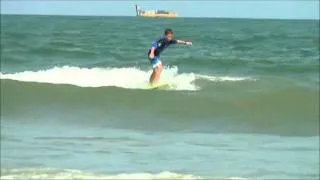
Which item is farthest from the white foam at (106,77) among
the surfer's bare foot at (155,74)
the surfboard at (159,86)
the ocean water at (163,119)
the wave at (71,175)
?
the wave at (71,175)

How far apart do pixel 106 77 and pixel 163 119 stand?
23.6 ft

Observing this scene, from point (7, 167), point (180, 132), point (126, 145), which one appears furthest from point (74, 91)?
point (7, 167)

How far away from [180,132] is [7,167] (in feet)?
11.1

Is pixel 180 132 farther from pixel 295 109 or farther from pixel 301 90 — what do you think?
pixel 301 90

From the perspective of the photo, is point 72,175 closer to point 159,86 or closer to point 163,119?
point 163,119

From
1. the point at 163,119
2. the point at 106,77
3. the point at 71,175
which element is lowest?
the point at 71,175

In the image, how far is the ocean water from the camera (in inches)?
279

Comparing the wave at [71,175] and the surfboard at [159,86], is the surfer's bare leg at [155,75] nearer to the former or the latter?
the surfboard at [159,86]

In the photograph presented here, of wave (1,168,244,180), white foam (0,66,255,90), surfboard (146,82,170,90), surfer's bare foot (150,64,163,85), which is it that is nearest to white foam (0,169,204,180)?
wave (1,168,244,180)

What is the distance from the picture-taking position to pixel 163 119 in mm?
11070

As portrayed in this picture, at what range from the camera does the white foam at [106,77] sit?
16359 mm

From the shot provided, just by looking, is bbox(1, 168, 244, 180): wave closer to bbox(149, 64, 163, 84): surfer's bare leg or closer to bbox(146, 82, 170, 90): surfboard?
bbox(149, 64, 163, 84): surfer's bare leg

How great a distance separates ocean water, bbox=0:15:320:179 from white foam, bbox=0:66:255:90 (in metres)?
0.03

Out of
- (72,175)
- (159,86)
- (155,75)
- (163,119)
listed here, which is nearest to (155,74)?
(155,75)
